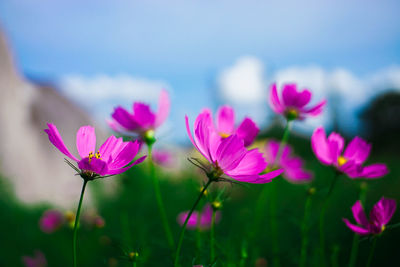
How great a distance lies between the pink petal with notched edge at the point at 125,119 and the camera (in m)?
0.63

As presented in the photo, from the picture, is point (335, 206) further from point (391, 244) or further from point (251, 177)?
point (251, 177)

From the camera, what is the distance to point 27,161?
3.29 meters

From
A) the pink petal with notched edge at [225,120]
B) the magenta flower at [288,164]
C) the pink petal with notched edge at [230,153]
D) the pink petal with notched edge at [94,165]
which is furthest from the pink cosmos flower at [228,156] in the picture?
the magenta flower at [288,164]

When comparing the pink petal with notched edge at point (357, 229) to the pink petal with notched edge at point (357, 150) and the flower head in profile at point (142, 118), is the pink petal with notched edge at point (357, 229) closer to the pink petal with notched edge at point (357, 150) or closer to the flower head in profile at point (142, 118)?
the pink petal with notched edge at point (357, 150)

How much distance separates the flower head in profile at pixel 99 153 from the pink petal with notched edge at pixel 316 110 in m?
0.41

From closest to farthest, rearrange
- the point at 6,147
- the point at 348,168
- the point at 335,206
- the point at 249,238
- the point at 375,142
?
the point at 348,168 → the point at 249,238 → the point at 335,206 → the point at 6,147 → the point at 375,142

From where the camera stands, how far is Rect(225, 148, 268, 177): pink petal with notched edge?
1.37 ft

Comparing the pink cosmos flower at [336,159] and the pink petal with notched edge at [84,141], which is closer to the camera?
the pink petal with notched edge at [84,141]

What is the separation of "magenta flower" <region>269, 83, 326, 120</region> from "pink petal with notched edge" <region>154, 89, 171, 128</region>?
213mm

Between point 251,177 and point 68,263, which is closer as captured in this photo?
point 251,177

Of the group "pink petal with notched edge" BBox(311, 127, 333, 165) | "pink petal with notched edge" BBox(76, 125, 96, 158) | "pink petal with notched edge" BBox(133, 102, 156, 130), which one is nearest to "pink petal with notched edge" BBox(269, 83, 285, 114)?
"pink petal with notched edge" BBox(311, 127, 333, 165)

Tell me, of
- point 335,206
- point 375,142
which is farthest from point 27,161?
point 375,142

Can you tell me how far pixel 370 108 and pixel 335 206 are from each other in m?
4.39

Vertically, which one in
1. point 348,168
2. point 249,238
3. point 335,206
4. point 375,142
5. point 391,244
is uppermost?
point 348,168
